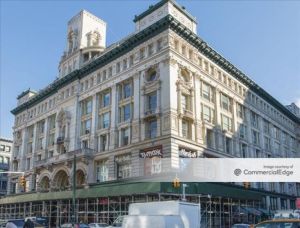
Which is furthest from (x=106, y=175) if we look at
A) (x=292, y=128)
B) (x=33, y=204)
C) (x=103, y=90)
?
(x=292, y=128)

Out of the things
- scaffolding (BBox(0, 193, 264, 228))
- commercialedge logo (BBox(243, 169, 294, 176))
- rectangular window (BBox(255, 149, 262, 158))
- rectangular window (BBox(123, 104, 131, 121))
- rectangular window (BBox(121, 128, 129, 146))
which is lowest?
scaffolding (BBox(0, 193, 264, 228))

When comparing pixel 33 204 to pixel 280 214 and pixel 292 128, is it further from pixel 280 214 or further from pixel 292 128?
pixel 292 128

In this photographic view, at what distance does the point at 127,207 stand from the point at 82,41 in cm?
3112

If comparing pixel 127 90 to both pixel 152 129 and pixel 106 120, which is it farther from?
pixel 152 129

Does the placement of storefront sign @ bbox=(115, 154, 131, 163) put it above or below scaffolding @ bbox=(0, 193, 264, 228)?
above

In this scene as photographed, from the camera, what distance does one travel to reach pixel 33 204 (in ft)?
198

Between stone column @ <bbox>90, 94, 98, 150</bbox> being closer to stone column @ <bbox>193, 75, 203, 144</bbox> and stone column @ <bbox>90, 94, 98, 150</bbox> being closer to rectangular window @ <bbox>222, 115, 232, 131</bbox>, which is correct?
stone column @ <bbox>193, 75, 203, 144</bbox>

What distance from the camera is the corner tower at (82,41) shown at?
6081 cm

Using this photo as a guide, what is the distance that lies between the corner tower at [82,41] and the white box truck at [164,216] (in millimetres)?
40736

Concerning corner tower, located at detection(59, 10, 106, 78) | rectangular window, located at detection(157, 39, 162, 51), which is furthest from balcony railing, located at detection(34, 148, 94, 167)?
rectangular window, located at detection(157, 39, 162, 51)

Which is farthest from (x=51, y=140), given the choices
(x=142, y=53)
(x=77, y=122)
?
(x=142, y=53)

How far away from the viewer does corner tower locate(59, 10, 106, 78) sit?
60812 millimetres

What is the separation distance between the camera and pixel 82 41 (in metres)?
62.1

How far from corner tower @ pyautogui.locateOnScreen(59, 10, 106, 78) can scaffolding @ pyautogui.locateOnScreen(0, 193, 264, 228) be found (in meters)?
22.8
